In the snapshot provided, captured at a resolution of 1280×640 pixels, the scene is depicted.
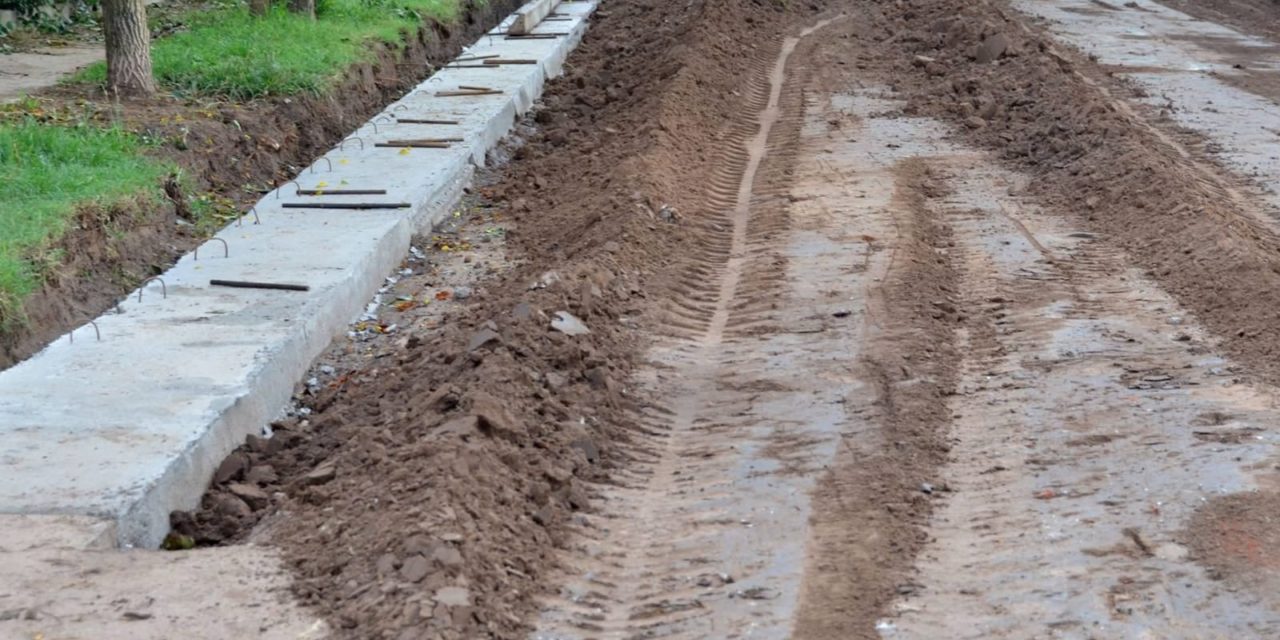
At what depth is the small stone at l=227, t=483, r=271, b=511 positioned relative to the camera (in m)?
5.31

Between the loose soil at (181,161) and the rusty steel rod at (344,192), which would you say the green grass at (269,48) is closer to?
the loose soil at (181,161)

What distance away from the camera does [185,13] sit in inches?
578

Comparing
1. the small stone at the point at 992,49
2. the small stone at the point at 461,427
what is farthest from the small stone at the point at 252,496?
the small stone at the point at 992,49

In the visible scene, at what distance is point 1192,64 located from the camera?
45.0 ft

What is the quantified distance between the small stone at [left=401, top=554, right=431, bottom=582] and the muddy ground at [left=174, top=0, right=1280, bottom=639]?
31 mm

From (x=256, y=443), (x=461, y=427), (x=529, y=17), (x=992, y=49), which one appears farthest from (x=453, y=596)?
(x=529, y=17)

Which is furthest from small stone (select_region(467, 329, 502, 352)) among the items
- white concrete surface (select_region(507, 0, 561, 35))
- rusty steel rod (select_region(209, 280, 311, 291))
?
white concrete surface (select_region(507, 0, 561, 35))

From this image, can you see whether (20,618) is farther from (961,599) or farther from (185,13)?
(185,13)

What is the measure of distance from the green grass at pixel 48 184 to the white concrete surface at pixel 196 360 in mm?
491

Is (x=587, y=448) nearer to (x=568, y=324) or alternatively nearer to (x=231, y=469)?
(x=568, y=324)

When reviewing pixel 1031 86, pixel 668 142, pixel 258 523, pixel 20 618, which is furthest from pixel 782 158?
pixel 20 618

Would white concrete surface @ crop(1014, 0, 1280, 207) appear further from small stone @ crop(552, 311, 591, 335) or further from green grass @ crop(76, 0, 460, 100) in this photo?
green grass @ crop(76, 0, 460, 100)

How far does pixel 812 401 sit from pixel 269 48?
23.6 ft

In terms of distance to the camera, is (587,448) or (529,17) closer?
(587,448)
